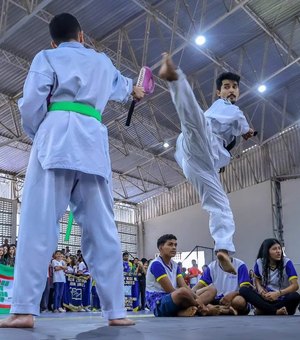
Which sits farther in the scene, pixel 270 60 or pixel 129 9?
Answer: pixel 270 60

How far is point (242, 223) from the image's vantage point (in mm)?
17844

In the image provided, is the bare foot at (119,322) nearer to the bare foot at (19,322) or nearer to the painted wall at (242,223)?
the bare foot at (19,322)

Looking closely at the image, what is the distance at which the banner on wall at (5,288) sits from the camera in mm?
7574

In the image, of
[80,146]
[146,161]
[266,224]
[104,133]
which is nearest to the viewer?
[80,146]

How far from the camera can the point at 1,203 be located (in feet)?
56.7

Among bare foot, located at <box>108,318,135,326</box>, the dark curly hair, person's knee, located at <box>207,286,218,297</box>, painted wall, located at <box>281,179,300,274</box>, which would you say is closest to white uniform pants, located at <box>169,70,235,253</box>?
person's knee, located at <box>207,286,218,297</box>

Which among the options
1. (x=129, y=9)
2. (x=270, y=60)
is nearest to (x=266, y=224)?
(x=270, y=60)

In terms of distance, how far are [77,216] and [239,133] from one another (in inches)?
73.8

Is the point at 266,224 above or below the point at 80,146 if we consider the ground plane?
above

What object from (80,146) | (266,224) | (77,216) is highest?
(266,224)

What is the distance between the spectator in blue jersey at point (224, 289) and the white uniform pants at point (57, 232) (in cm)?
205

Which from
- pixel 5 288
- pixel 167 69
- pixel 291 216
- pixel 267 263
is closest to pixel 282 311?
pixel 267 263

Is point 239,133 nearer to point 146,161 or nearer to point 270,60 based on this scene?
point 270,60

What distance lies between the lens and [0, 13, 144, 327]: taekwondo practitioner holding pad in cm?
221
